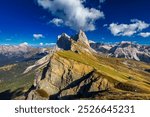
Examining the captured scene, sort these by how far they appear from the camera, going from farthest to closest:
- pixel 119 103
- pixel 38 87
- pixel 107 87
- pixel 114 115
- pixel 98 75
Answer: pixel 38 87, pixel 98 75, pixel 107 87, pixel 119 103, pixel 114 115

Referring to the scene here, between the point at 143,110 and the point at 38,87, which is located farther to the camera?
the point at 38,87

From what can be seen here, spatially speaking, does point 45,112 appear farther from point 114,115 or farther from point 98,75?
point 98,75

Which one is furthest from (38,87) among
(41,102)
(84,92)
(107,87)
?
(41,102)

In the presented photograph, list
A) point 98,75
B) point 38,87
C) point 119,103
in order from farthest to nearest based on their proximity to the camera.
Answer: point 38,87
point 98,75
point 119,103

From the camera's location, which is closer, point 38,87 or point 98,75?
point 98,75

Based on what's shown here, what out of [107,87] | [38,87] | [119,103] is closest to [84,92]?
[107,87]

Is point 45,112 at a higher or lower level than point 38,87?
higher

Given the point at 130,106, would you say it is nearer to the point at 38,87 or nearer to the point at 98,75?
the point at 98,75

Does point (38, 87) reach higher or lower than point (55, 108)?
lower

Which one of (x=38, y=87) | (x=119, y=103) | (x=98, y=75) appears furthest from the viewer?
(x=38, y=87)
